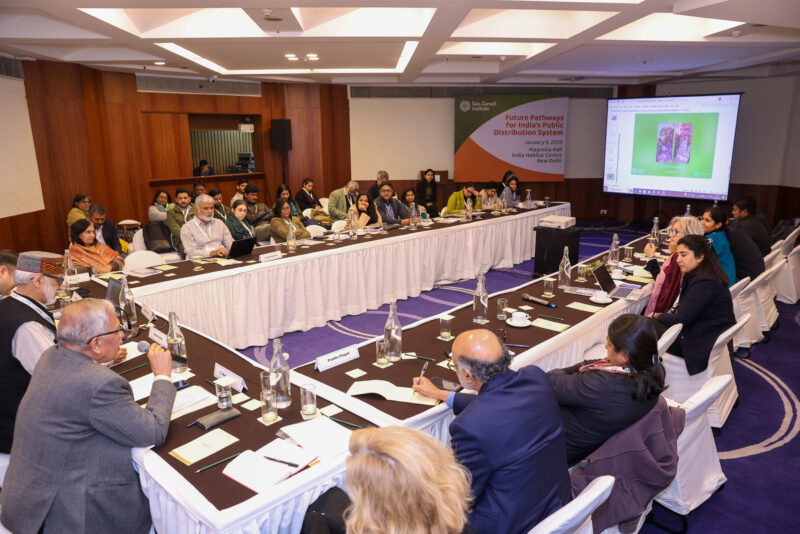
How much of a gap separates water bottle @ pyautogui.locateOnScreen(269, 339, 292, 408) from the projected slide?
32.1ft

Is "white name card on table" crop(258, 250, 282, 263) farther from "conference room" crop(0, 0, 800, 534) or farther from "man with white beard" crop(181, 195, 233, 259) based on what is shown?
"man with white beard" crop(181, 195, 233, 259)

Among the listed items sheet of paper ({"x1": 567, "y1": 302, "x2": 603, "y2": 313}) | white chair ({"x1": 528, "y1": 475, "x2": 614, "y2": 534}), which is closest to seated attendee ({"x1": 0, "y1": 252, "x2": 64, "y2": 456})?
white chair ({"x1": 528, "y1": 475, "x2": 614, "y2": 534})

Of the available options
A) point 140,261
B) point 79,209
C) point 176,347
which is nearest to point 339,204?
point 140,261

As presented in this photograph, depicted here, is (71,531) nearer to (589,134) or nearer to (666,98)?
(666,98)

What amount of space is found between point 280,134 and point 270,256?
5.86 metres

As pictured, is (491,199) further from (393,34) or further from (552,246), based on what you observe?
(393,34)

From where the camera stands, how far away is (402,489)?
3.78ft

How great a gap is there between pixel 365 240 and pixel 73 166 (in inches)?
202

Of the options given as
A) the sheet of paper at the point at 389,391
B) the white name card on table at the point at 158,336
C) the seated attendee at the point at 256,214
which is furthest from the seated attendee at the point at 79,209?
the sheet of paper at the point at 389,391

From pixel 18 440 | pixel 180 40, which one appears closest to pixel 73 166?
pixel 180 40

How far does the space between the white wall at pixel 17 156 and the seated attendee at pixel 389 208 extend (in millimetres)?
4671

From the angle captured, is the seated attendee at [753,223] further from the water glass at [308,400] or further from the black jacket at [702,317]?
the water glass at [308,400]

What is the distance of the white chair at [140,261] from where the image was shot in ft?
15.7

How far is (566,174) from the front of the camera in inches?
477
